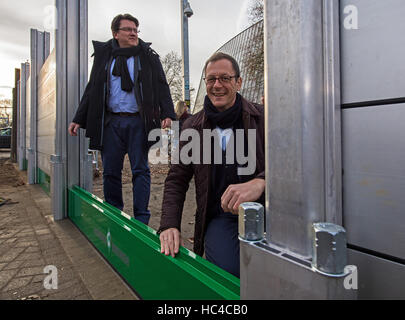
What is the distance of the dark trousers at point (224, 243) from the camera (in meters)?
1.39

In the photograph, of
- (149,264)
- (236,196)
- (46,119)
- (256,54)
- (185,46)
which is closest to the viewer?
(236,196)

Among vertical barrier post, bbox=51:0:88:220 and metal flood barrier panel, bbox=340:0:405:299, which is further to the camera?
vertical barrier post, bbox=51:0:88:220

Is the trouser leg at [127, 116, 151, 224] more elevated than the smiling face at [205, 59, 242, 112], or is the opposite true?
the smiling face at [205, 59, 242, 112]

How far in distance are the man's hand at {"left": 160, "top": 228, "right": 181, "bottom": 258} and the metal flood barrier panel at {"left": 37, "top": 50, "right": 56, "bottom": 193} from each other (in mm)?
3077

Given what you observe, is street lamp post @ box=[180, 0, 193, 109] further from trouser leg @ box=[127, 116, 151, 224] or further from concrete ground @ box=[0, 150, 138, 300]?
trouser leg @ box=[127, 116, 151, 224]

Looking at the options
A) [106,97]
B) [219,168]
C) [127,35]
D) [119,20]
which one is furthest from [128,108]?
[219,168]

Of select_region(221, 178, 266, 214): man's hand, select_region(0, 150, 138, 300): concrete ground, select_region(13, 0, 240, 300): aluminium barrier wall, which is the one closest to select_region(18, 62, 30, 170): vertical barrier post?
select_region(13, 0, 240, 300): aluminium barrier wall

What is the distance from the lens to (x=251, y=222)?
695mm

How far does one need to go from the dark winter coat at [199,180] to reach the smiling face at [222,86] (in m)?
0.09

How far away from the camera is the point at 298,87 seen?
62 cm

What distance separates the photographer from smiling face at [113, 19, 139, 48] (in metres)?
2.30

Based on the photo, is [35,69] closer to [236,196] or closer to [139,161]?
[139,161]

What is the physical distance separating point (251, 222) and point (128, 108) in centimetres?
185

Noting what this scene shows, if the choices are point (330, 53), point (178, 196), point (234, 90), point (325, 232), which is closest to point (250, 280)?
point (325, 232)
